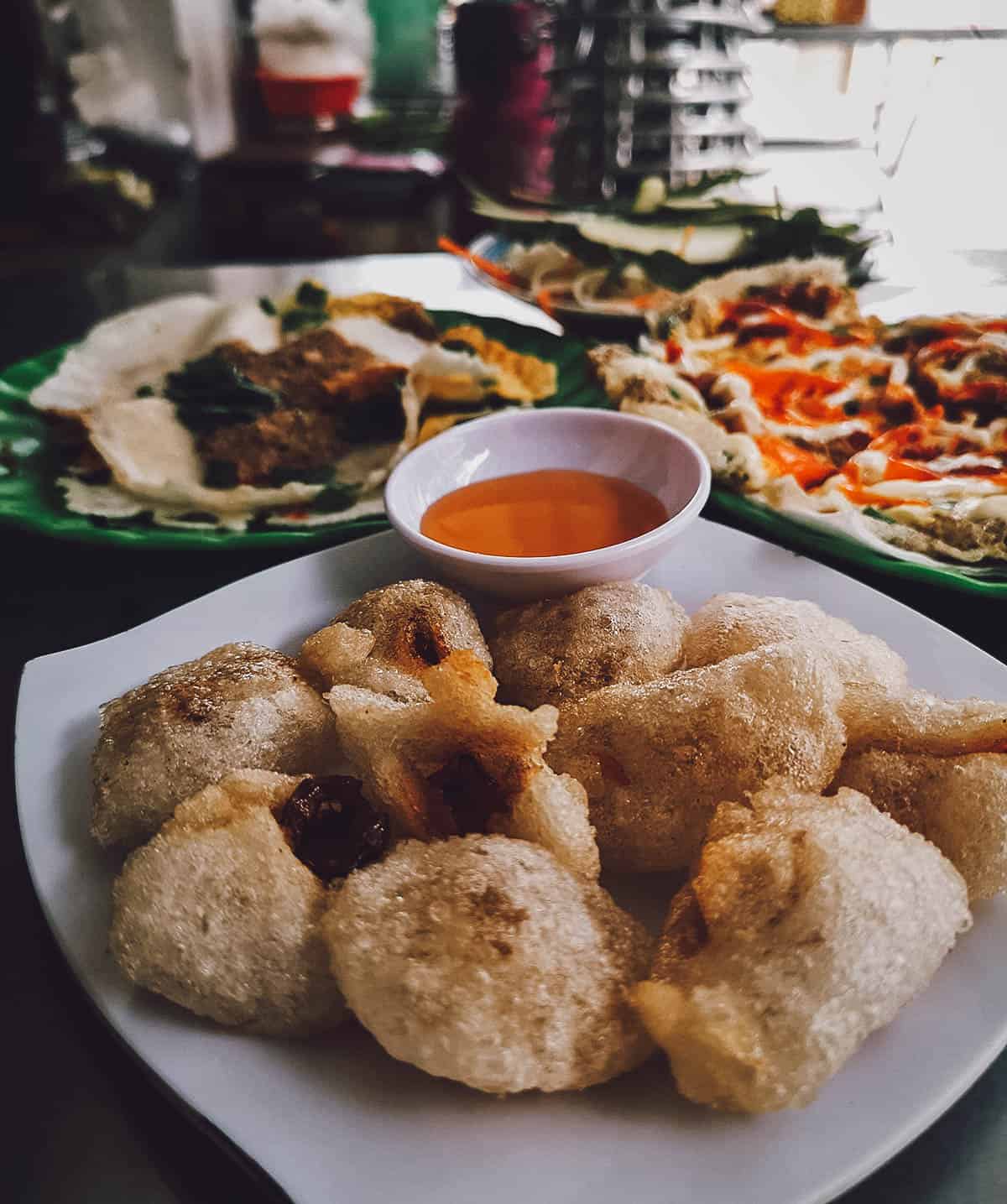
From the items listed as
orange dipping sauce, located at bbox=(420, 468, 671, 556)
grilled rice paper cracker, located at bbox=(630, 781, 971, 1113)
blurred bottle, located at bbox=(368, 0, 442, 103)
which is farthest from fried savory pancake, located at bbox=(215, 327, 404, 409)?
blurred bottle, located at bbox=(368, 0, 442, 103)

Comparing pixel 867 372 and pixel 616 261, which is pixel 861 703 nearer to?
pixel 867 372

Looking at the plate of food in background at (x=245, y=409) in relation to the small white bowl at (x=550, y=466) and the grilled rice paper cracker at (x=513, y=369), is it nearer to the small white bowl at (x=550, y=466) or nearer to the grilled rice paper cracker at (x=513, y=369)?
the grilled rice paper cracker at (x=513, y=369)

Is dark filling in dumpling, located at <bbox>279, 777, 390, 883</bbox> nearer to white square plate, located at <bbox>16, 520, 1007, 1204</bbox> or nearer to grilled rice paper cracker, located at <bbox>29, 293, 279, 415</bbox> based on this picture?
white square plate, located at <bbox>16, 520, 1007, 1204</bbox>

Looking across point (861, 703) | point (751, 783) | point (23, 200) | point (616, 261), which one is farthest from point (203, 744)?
point (23, 200)

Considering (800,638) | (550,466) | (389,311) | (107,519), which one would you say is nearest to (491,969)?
(800,638)

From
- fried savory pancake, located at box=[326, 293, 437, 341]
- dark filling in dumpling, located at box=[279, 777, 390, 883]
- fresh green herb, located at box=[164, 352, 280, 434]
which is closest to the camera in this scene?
dark filling in dumpling, located at box=[279, 777, 390, 883]
